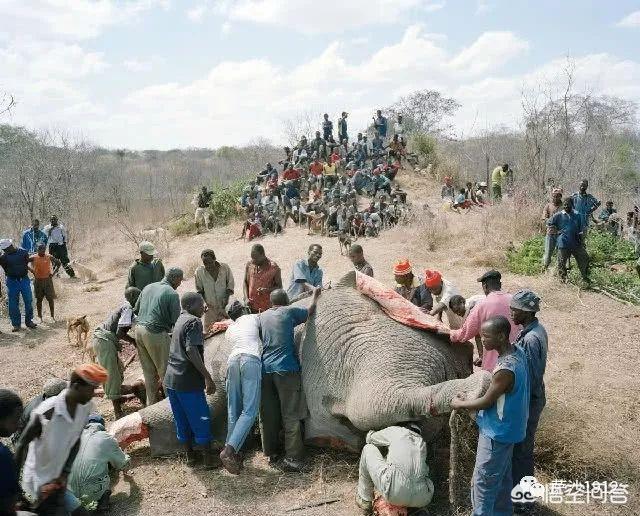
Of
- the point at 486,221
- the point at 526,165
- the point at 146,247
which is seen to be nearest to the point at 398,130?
the point at 526,165

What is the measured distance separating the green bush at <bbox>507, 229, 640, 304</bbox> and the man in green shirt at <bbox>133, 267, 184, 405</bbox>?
25.2ft

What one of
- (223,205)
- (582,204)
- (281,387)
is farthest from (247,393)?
(223,205)

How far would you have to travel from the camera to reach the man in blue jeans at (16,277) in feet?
33.8

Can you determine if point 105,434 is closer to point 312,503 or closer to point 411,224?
point 312,503

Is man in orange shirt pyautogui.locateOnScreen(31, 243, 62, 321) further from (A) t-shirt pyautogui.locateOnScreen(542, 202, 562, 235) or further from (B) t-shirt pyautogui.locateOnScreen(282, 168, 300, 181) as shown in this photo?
(B) t-shirt pyautogui.locateOnScreen(282, 168, 300, 181)

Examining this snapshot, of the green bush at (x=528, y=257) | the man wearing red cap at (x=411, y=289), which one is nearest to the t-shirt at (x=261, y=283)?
the man wearing red cap at (x=411, y=289)

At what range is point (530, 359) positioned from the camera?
439cm

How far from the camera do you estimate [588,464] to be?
16.0 ft

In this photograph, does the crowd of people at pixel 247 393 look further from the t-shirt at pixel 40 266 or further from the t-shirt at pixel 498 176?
the t-shirt at pixel 498 176

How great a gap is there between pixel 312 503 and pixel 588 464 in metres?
2.21

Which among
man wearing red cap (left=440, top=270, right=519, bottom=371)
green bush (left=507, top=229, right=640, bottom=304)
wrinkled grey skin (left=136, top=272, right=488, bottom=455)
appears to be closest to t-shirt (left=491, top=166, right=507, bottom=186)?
green bush (left=507, top=229, right=640, bottom=304)

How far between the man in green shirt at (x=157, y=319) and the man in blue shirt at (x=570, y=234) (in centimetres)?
717

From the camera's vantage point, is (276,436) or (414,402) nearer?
(414,402)

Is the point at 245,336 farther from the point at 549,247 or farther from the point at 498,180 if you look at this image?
the point at 498,180
